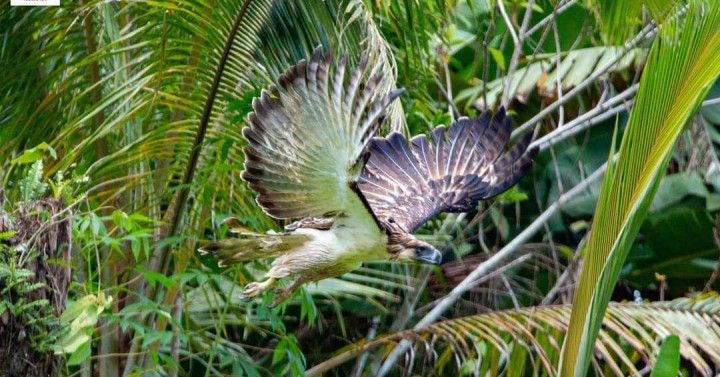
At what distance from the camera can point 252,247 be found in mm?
4141

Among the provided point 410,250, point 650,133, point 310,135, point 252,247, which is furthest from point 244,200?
point 650,133

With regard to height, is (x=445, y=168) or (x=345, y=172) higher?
(x=345, y=172)

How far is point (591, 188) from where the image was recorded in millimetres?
6840

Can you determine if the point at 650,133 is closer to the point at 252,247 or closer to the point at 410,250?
the point at 410,250

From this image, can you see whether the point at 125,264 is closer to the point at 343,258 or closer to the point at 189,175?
the point at 189,175

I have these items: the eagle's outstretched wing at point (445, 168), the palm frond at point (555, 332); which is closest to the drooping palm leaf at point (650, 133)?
the palm frond at point (555, 332)

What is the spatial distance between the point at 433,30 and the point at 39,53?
1741 mm

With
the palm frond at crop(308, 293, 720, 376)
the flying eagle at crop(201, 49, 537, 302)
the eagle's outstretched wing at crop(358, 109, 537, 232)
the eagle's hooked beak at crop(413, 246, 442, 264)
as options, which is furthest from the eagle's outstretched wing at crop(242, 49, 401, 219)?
the palm frond at crop(308, 293, 720, 376)

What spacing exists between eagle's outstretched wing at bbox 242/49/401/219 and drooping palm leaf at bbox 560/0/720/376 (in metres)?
0.74

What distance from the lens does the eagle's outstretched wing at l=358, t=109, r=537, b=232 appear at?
4.61m

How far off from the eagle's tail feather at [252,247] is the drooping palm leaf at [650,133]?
1.21 metres

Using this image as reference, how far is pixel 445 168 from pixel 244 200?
2.76 feet

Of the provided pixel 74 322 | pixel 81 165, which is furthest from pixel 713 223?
pixel 74 322

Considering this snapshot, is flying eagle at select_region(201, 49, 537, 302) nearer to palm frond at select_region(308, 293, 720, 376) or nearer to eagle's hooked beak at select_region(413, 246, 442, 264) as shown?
eagle's hooked beak at select_region(413, 246, 442, 264)
